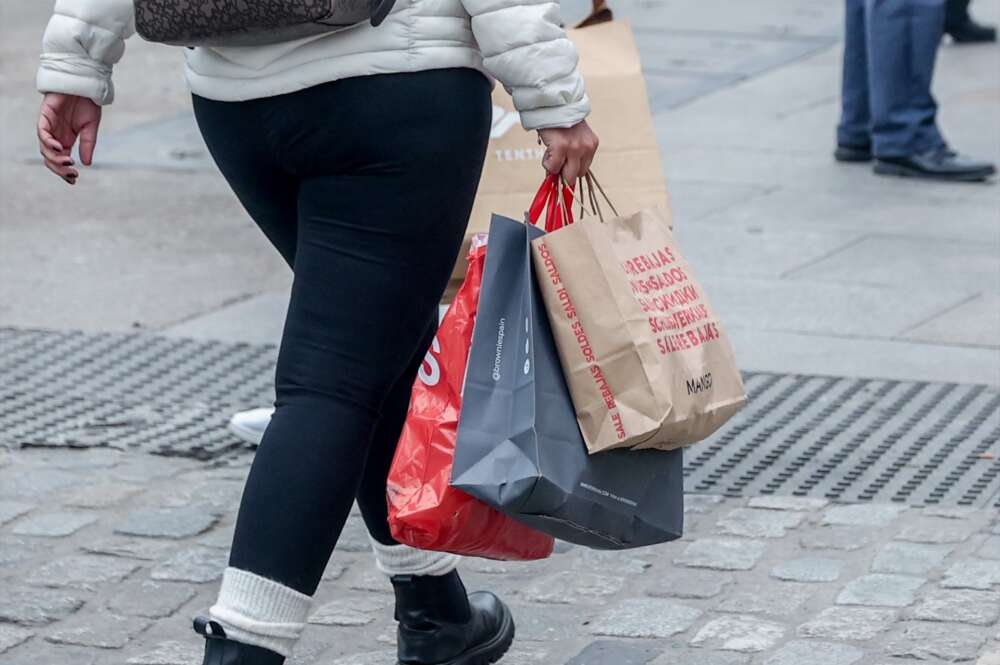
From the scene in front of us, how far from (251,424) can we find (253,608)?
1.73 meters

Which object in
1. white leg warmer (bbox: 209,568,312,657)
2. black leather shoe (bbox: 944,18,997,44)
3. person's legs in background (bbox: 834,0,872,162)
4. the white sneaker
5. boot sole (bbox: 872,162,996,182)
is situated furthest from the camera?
black leather shoe (bbox: 944,18,997,44)

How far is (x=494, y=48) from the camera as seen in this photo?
2494 millimetres

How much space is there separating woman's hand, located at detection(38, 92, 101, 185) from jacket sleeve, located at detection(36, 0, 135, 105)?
34mm

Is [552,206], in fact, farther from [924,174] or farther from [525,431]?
[924,174]

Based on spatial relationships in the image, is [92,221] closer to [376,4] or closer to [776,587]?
[776,587]

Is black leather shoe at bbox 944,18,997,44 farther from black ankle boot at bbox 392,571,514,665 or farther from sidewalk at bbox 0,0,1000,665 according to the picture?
black ankle boot at bbox 392,571,514,665

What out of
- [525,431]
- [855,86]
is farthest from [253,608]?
[855,86]

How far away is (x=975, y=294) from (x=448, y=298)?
227cm

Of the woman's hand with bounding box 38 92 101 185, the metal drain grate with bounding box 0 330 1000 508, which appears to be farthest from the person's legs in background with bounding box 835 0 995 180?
the woman's hand with bounding box 38 92 101 185

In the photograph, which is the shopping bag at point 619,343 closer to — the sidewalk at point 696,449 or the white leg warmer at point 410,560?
the white leg warmer at point 410,560

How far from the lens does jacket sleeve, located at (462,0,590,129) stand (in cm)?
247

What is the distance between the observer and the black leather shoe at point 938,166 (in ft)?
23.2


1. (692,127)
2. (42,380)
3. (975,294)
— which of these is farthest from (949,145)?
(42,380)

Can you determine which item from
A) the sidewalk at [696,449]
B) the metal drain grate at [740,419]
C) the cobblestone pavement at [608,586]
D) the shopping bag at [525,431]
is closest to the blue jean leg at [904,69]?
the sidewalk at [696,449]
